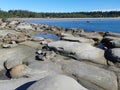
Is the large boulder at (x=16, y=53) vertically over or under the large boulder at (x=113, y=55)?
under

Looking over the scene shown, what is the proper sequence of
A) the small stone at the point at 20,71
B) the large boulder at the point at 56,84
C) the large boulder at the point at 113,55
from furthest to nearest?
1. the large boulder at the point at 113,55
2. the small stone at the point at 20,71
3. the large boulder at the point at 56,84

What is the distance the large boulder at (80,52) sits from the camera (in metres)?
14.5

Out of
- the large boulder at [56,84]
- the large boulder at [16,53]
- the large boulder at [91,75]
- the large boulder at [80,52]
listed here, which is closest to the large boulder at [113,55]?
the large boulder at [80,52]

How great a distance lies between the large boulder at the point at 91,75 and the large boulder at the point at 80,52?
789 millimetres

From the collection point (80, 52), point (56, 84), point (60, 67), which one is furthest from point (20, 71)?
point (56, 84)

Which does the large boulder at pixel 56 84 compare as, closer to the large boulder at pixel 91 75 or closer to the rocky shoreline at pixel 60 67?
the rocky shoreline at pixel 60 67

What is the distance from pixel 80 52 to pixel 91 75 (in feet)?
8.91

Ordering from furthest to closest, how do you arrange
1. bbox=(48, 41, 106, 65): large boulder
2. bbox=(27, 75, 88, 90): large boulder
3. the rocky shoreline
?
bbox=(48, 41, 106, 65): large boulder
the rocky shoreline
bbox=(27, 75, 88, 90): large boulder

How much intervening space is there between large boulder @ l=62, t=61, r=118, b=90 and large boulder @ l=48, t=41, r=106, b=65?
2.59 feet

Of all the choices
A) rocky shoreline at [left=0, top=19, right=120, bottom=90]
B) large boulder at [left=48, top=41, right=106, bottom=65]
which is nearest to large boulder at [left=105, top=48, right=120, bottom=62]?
rocky shoreline at [left=0, top=19, right=120, bottom=90]

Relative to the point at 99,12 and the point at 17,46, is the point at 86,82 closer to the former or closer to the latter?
the point at 17,46

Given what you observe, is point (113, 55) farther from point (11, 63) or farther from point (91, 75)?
point (11, 63)

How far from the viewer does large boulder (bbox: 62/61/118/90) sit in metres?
11.4

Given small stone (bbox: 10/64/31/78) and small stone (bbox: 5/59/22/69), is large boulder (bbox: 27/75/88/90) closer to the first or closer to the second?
small stone (bbox: 10/64/31/78)
